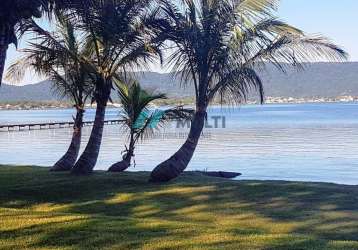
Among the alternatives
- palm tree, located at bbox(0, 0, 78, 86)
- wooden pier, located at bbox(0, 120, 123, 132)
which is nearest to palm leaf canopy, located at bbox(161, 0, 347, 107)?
palm tree, located at bbox(0, 0, 78, 86)

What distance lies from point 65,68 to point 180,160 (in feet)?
14.4

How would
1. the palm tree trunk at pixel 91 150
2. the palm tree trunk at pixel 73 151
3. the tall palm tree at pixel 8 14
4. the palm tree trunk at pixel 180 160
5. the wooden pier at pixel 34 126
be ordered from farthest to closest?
the wooden pier at pixel 34 126 < the palm tree trunk at pixel 73 151 < the palm tree trunk at pixel 91 150 < the palm tree trunk at pixel 180 160 < the tall palm tree at pixel 8 14

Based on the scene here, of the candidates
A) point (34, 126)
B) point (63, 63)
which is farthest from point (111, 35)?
point (34, 126)

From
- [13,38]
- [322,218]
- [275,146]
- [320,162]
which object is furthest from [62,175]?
[275,146]

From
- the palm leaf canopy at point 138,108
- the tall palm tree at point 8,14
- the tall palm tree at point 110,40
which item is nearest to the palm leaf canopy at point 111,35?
the tall palm tree at point 110,40

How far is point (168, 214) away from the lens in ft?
32.4

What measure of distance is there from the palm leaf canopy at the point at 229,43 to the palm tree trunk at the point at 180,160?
1.22 ft

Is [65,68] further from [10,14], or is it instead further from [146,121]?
[10,14]

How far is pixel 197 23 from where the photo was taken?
13.2m

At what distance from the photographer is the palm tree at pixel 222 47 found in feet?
42.8

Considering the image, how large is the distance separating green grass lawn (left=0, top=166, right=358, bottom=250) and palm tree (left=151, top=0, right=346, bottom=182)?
5.58 feet

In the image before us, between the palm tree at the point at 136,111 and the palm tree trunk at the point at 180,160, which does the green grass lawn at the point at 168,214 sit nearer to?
the palm tree trunk at the point at 180,160

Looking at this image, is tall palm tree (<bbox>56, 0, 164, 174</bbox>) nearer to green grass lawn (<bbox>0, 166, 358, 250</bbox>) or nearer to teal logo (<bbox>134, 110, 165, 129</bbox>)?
green grass lawn (<bbox>0, 166, 358, 250</bbox>)

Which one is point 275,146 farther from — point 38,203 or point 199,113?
point 38,203
